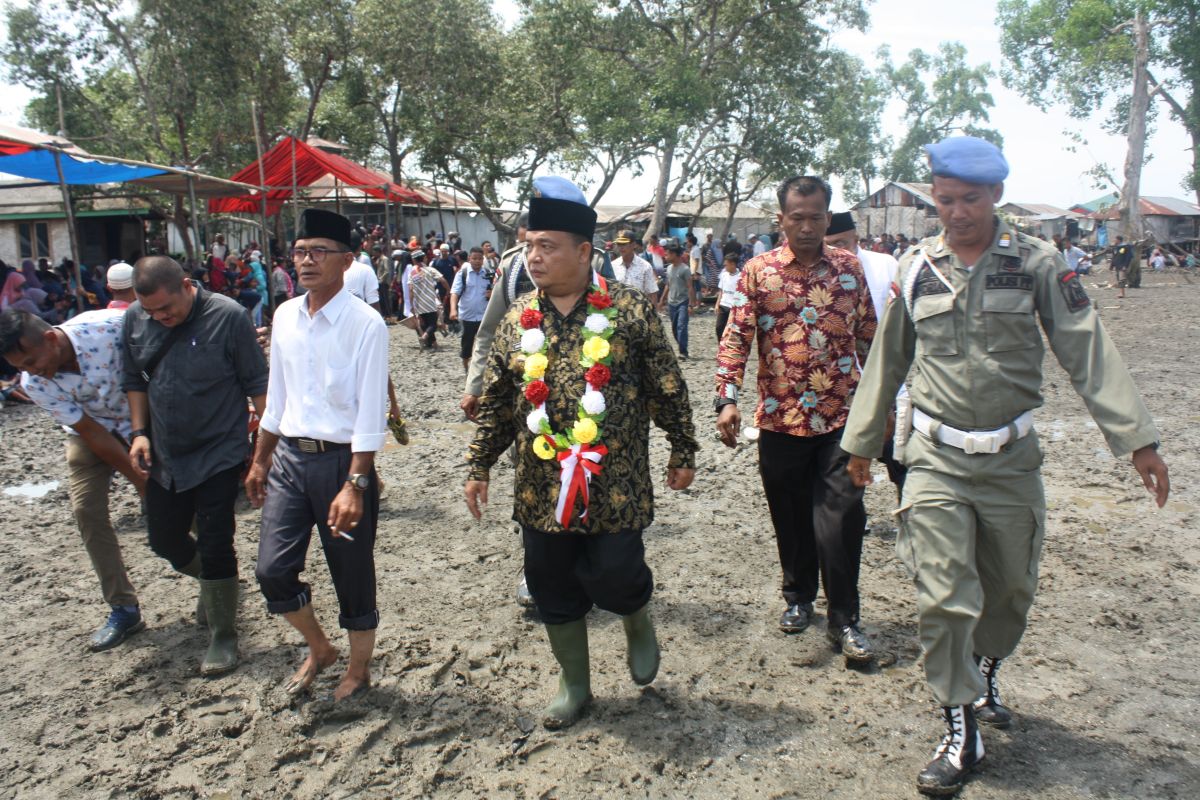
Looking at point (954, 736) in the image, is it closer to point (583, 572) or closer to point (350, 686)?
point (583, 572)

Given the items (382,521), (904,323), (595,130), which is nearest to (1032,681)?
(904,323)

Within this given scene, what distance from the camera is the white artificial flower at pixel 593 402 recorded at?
3.17m

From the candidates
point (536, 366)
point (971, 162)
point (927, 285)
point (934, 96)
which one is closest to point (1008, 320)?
point (927, 285)

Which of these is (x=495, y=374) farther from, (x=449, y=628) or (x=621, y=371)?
(x=449, y=628)

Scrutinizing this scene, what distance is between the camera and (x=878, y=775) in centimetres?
310

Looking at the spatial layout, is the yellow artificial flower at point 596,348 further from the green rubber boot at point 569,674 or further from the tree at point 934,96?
the tree at point 934,96

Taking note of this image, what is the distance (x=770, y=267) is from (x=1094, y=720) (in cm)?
220

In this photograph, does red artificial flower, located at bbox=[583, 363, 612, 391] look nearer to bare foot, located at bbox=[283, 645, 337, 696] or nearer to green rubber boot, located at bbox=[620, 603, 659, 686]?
green rubber boot, located at bbox=[620, 603, 659, 686]

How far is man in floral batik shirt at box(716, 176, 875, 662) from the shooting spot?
12.8 ft

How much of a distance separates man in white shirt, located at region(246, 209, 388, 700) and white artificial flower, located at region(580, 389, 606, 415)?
2.69ft

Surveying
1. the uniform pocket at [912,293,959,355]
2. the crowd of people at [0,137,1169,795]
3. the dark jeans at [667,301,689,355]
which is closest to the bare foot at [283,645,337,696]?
the crowd of people at [0,137,1169,795]

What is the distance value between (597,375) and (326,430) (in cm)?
110

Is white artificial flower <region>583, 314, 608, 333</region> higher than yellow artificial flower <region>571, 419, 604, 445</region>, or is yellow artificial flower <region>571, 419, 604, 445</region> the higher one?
white artificial flower <region>583, 314, 608, 333</region>

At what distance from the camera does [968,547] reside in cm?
299
